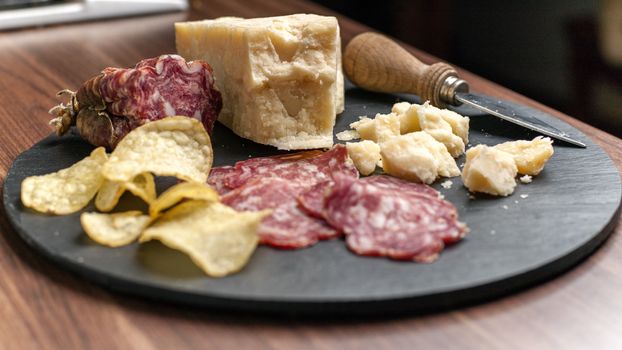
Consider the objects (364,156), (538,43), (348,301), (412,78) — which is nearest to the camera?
(348,301)

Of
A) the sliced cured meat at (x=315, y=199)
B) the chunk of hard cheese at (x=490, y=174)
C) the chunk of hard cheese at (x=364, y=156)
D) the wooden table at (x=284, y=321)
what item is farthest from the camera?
the chunk of hard cheese at (x=364, y=156)

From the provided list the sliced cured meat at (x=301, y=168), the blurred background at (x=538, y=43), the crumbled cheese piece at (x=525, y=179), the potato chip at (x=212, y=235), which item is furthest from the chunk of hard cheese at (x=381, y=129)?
the blurred background at (x=538, y=43)

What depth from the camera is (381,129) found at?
1.66m

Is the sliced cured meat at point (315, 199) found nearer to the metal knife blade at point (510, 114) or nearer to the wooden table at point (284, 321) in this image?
the wooden table at point (284, 321)

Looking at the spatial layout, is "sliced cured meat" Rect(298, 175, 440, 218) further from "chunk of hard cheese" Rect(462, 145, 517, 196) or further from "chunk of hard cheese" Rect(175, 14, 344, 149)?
"chunk of hard cheese" Rect(175, 14, 344, 149)

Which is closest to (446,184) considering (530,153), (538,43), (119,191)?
(530,153)

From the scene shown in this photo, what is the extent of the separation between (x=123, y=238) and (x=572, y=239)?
65cm

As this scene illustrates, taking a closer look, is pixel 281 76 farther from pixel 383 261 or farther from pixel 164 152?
pixel 383 261

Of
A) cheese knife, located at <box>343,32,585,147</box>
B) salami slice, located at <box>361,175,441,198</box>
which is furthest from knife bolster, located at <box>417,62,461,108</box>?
salami slice, located at <box>361,175,441,198</box>

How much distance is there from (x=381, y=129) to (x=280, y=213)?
41cm

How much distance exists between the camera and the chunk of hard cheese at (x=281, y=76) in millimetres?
1661

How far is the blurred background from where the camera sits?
2.98m

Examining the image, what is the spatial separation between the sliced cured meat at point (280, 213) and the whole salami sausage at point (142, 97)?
0.93 feet

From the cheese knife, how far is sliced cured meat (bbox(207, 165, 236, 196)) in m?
0.55
